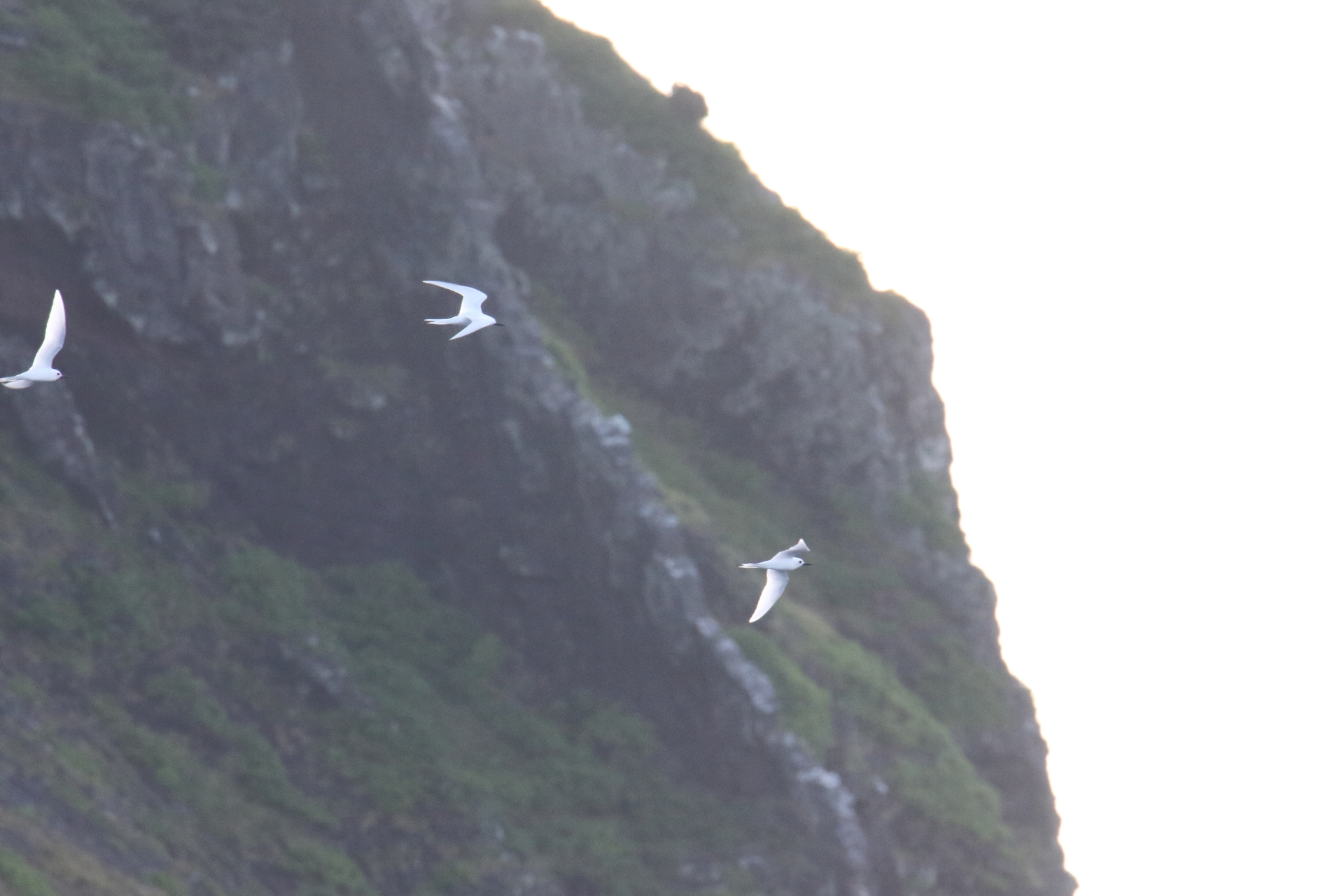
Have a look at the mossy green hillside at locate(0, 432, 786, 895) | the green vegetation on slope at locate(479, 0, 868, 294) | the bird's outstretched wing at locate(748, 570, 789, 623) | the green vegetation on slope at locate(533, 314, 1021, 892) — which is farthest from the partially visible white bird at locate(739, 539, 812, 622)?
the green vegetation on slope at locate(479, 0, 868, 294)

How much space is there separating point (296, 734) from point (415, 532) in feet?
21.9

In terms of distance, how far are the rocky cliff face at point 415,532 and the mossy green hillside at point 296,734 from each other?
87 millimetres

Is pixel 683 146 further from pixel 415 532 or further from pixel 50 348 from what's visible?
pixel 50 348

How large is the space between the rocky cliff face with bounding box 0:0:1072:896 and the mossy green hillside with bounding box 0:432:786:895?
0.09 m

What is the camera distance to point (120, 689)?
35.8 m

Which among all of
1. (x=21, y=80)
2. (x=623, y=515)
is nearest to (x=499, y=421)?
(x=623, y=515)

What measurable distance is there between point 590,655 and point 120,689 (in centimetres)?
1062

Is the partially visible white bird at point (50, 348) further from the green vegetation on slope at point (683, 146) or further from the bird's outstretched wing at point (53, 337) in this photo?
the green vegetation on slope at point (683, 146)

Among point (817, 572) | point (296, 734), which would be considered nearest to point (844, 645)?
point (817, 572)

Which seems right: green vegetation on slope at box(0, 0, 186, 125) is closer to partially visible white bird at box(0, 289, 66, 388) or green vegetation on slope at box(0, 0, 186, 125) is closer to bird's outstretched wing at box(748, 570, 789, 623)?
partially visible white bird at box(0, 289, 66, 388)

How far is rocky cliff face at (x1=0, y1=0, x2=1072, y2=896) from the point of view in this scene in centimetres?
3666

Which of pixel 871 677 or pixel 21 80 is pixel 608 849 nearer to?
pixel 871 677

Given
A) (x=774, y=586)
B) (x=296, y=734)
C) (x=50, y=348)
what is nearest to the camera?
(x=50, y=348)

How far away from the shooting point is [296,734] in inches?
1480
